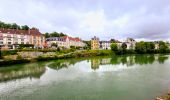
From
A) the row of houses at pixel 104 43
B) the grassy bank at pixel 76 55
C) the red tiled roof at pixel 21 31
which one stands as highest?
the red tiled roof at pixel 21 31

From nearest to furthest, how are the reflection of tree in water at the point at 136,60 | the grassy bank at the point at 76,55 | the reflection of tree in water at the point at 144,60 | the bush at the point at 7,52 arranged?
1. the bush at the point at 7,52
2. the reflection of tree in water at the point at 136,60
3. the reflection of tree in water at the point at 144,60
4. the grassy bank at the point at 76,55

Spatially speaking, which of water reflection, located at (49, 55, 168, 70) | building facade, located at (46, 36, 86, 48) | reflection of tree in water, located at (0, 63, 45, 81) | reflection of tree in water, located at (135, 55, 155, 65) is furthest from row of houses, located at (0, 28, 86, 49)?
reflection of tree in water, located at (135, 55, 155, 65)

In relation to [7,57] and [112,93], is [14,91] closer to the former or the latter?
[112,93]

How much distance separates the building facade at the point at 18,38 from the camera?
65106 millimetres

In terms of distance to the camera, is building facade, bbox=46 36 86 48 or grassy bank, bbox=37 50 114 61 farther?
building facade, bbox=46 36 86 48

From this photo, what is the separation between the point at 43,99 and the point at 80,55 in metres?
57.5

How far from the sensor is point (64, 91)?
68.3 ft

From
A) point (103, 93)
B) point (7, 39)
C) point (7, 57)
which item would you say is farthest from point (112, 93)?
point (7, 39)

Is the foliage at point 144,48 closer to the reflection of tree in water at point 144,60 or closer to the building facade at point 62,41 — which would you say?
the building facade at point 62,41

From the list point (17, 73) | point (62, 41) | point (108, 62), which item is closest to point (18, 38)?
point (62, 41)

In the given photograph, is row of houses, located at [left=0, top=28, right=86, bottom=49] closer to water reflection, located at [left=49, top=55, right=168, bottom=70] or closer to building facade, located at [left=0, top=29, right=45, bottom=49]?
building facade, located at [left=0, top=29, right=45, bottom=49]

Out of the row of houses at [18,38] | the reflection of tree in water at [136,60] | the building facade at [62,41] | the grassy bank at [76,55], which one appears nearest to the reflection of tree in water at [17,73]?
the grassy bank at [76,55]

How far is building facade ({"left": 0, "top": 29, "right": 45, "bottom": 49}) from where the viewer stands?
65106mm

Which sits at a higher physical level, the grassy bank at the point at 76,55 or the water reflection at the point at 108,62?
the grassy bank at the point at 76,55
